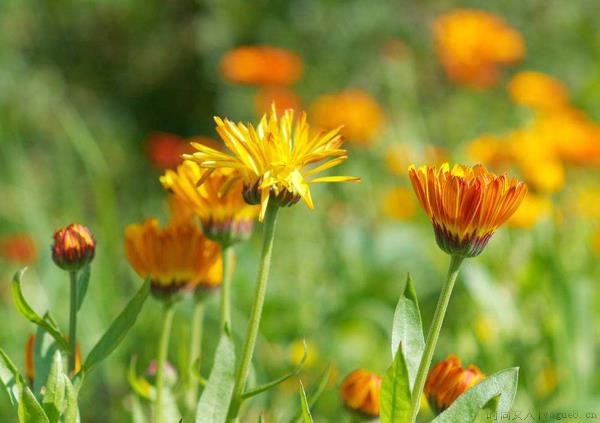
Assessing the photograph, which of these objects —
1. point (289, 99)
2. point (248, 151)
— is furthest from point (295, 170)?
point (289, 99)

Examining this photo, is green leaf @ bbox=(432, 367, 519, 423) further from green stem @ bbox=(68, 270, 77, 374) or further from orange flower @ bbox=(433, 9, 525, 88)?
orange flower @ bbox=(433, 9, 525, 88)

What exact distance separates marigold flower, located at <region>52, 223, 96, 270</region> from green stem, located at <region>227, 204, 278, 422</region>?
165 mm

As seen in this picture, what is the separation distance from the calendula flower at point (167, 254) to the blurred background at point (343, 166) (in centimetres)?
30

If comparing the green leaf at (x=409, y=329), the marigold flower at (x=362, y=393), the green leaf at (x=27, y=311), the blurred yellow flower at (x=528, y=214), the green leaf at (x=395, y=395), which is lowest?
the marigold flower at (x=362, y=393)

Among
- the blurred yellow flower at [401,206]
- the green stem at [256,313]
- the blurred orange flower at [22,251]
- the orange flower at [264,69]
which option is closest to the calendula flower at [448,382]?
the green stem at [256,313]

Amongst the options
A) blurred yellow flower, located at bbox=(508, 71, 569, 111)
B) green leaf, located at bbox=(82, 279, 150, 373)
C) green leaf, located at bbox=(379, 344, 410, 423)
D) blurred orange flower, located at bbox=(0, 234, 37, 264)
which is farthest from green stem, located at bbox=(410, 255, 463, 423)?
blurred yellow flower, located at bbox=(508, 71, 569, 111)

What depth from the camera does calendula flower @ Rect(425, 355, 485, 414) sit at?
0.81 m

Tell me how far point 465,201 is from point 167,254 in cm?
31

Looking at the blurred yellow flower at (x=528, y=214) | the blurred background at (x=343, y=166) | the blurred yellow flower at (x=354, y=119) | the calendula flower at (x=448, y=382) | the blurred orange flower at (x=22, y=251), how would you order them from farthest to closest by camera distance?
1. the blurred yellow flower at (x=354, y=119)
2. the blurred orange flower at (x=22, y=251)
3. the blurred yellow flower at (x=528, y=214)
4. the blurred background at (x=343, y=166)
5. the calendula flower at (x=448, y=382)

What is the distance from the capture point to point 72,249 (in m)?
0.81

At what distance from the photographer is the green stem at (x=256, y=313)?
74cm

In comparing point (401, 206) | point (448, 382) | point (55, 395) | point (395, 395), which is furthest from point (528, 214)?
point (55, 395)

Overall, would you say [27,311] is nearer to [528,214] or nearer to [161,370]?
[161,370]

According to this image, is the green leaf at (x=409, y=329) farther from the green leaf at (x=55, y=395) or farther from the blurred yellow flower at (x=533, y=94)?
the blurred yellow flower at (x=533, y=94)
